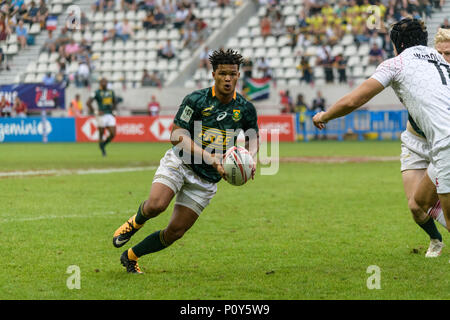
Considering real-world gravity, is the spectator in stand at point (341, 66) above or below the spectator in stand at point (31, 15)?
below

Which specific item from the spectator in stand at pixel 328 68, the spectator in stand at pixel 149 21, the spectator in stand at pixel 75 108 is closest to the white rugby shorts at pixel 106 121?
the spectator in stand at pixel 75 108

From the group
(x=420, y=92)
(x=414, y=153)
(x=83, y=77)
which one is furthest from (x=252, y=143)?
(x=83, y=77)

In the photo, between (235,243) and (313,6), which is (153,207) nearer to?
(235,243)

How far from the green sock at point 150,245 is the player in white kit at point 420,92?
198cm

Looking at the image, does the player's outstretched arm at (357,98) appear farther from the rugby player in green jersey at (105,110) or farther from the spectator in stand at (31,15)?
the spectator in stand at (31,15)

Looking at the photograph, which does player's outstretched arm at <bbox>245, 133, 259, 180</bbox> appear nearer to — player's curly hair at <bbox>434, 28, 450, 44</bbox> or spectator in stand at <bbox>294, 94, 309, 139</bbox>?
player's curly hair at <bbox>434, 28, 450, 44</bbox>

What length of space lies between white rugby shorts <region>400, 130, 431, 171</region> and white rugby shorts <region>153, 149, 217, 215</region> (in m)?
2.11

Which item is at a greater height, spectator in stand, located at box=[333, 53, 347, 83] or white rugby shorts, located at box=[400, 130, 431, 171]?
spectator in stand, located at box=[333, 53, 347, 83]

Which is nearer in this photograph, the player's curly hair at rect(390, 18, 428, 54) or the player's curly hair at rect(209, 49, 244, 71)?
the player's curly hair at rect(390, 18, 428, 54)

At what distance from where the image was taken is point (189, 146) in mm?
6742

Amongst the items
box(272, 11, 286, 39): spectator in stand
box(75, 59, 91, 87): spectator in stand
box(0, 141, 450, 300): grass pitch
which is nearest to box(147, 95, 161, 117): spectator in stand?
box(75, 59, 91, 87): spectator in stand

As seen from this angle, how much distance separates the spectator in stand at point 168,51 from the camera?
3719cm

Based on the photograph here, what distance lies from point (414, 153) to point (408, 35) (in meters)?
1.82

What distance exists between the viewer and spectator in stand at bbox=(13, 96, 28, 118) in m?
35.8
